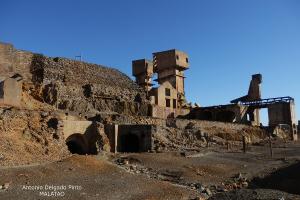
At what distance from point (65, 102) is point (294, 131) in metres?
32.5

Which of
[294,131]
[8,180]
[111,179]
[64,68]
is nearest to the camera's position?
[8,180]

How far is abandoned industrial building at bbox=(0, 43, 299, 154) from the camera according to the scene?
3044cm

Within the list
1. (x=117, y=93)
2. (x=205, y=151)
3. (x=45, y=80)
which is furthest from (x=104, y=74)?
(x=205, y=151)

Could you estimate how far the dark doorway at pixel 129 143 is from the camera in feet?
107

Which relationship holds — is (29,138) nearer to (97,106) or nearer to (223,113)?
(97,106)

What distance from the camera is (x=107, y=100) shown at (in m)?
42.5

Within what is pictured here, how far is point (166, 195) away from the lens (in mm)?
18531

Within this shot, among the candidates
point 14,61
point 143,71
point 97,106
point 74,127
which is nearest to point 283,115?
point 143,71

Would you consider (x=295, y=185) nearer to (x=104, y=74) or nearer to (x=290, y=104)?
(x=104, y=74)

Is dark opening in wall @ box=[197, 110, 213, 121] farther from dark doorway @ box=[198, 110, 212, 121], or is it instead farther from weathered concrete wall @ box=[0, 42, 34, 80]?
weathered concrete wall @ box=[0, 42, 34, 80]

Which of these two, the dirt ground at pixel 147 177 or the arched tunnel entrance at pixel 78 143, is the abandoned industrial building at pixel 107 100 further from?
the dirt ground at pixel 147 177

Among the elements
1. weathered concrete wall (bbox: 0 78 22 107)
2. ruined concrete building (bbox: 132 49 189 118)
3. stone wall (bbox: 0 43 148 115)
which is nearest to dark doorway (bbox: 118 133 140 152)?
stone wall (bbox: 0 43 148 115)

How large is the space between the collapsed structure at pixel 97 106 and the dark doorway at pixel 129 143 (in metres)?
0.08

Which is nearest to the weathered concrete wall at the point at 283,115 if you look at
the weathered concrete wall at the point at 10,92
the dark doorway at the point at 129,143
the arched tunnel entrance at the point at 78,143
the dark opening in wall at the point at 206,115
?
the dark opening in wall at the point at 206,115
